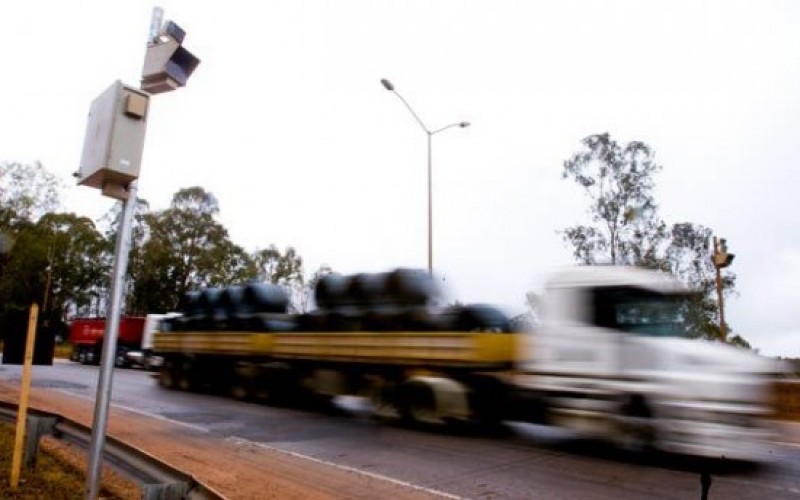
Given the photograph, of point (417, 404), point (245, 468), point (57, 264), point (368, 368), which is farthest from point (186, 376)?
point (57, 264)

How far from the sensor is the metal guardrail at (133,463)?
4543 millimetres

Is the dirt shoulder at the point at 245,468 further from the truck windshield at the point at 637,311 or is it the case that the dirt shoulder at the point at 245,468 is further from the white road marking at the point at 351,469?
the truck windshield at the point at 637,311

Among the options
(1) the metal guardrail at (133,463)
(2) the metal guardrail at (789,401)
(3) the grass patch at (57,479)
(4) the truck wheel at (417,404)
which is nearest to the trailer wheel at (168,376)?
(4) the truck wheel at (417,404)

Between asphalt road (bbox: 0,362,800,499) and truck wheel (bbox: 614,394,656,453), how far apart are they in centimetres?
22

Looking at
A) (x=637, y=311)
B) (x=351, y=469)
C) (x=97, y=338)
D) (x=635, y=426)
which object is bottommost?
(x=351, y=469)

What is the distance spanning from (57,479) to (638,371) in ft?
22.6

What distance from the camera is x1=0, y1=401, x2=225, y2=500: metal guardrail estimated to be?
4.54 m

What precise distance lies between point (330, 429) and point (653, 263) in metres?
23.0

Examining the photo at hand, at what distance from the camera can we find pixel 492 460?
893 centimetres

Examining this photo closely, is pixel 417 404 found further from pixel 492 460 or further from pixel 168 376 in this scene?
pixel 168 376

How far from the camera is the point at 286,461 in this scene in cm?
881

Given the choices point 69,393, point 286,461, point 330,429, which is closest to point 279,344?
point 330,429

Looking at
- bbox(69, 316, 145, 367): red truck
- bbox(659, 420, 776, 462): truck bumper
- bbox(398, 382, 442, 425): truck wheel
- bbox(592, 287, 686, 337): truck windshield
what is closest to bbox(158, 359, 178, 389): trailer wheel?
bbox(398, 382, 442, 425): truck wheel

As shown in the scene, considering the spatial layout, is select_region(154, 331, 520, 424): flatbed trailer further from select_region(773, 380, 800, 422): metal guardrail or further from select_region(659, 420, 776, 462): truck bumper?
select_region(773, 380, 800, 422): metal guardrail
